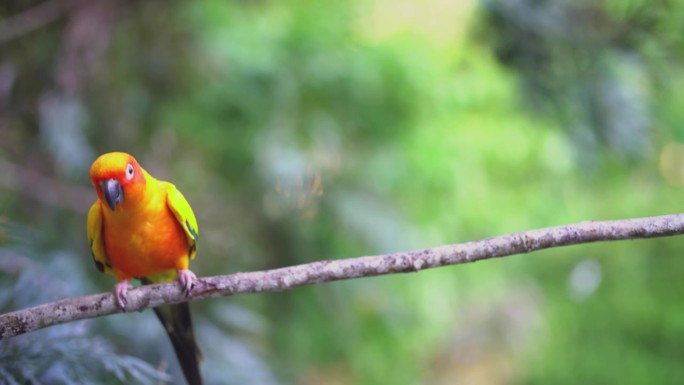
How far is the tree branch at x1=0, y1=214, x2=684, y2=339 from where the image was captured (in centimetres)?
87

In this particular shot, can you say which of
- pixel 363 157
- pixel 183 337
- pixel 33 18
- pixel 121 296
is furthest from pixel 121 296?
pixel 363 157

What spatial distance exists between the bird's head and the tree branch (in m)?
0.16

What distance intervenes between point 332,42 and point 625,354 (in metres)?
1.82

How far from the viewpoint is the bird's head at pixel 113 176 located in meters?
0.83

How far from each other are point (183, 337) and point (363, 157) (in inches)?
59.0

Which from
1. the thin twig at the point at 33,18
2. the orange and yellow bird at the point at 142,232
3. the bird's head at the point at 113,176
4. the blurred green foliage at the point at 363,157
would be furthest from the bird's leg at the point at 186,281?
the thin twig at the point at 33,18

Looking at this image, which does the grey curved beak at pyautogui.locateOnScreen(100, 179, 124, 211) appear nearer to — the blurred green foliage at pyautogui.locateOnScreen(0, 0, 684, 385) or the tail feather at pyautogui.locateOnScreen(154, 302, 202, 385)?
the tail feather at pyautogui.locateOnScreen(154, 302, 202, 385)

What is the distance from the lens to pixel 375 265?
0.90 m

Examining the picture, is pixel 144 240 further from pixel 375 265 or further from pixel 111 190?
pixel 375 265

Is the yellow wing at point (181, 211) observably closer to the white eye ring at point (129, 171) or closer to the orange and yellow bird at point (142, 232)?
the orange and yellow bird at point (142, 232)

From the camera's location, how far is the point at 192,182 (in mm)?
2320

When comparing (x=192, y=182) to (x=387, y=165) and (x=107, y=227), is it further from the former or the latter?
(x=107, y=227)

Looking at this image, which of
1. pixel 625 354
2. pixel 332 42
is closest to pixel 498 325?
pixel 625 354

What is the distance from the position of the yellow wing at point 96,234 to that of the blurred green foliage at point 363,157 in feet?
1.24
